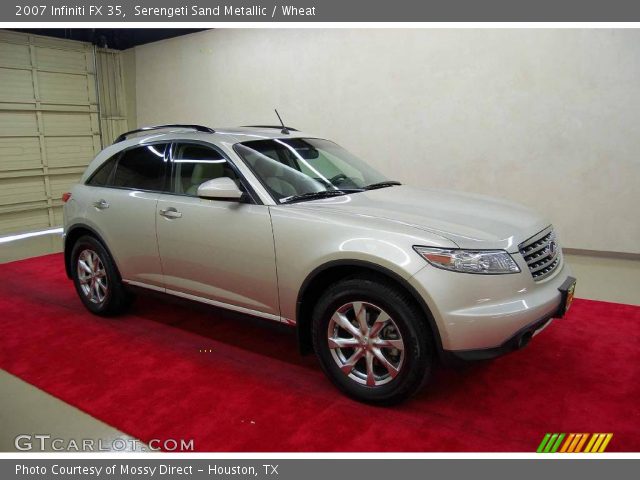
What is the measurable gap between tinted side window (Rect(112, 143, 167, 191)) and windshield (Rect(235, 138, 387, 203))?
0.68 m

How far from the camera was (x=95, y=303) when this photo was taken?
396 centimetres

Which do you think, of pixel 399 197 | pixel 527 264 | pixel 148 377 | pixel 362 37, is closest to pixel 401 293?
pixel 527 264

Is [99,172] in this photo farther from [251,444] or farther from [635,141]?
[635,141]

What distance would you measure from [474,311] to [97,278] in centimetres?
292

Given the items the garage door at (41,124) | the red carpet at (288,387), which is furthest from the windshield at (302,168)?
the garage door at (41,124)

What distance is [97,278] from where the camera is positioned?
3906 millimetres

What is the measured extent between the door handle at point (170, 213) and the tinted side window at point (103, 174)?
85 centimetres

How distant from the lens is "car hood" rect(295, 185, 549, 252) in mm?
2418

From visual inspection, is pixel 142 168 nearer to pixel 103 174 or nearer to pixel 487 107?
pixel 103 174

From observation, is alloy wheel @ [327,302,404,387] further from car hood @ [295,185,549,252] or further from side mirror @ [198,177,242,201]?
side mirror @ [198,177,242,201]

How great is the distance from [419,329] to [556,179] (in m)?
4.23

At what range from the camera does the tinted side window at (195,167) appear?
3.14 meters

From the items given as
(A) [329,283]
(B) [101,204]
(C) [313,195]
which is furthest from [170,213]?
(A) [329,283]

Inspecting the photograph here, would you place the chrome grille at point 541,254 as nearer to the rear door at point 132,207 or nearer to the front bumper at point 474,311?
the front bumper at point 474,311
